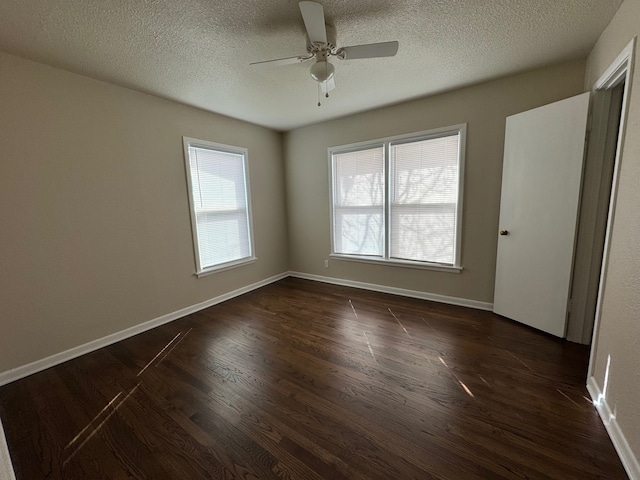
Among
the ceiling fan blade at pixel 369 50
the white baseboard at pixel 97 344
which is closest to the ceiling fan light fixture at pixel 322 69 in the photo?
the ceiling fan blade at pixel 369 50

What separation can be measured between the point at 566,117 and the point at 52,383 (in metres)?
4.66

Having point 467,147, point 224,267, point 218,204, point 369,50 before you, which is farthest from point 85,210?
point 467,147

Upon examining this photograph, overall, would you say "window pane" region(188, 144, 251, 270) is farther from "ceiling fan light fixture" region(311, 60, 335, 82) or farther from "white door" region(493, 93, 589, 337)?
"white door" region(493, 93, 589, 337)

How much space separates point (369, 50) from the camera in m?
1.75

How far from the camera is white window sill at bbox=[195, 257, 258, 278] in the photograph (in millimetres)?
3286

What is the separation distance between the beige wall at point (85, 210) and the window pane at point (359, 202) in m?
1.89

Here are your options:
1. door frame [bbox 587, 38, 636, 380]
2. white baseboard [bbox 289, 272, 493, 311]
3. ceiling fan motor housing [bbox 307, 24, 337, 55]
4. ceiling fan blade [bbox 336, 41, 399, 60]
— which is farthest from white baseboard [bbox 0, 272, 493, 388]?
ceiling fan motor housing [bbox 307, 24, 337, 55]

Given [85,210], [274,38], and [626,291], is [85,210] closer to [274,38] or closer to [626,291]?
[274,38]

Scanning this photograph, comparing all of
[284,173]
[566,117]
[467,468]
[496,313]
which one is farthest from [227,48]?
[496,313]

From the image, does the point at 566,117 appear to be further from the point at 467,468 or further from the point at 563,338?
the point at 467,468

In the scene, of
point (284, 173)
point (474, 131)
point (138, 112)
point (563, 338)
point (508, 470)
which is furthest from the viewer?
point (284, 173)

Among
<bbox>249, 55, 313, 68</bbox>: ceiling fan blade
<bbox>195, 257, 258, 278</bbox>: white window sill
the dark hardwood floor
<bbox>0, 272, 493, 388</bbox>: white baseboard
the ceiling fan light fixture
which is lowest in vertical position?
the dark hardwood floor

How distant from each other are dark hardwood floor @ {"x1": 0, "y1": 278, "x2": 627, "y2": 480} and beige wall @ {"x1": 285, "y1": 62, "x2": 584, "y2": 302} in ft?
2.44

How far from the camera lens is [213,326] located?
2.84m
